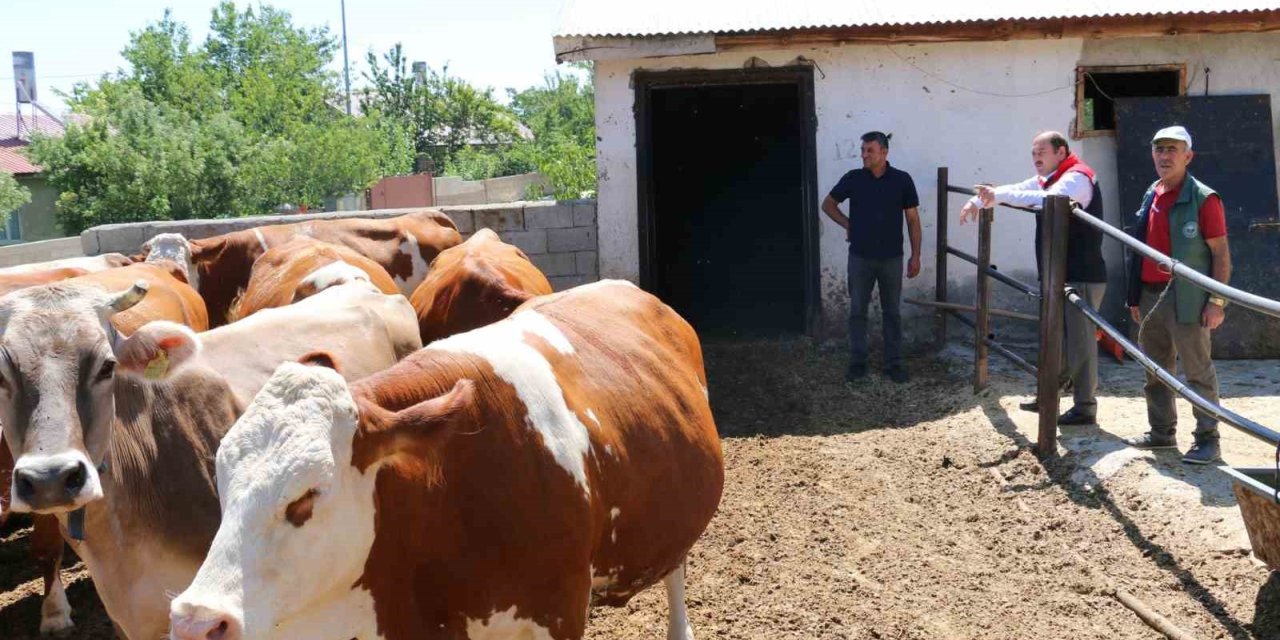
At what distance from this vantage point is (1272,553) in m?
3.98

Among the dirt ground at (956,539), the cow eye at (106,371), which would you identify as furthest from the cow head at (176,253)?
the cow eye at (106,371)

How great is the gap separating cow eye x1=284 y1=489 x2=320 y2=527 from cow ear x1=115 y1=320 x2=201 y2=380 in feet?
5.51

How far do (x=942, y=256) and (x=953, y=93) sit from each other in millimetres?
1452

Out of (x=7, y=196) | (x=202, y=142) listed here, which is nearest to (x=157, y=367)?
(x=202, y=142)

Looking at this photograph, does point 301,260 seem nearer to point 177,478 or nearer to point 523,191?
point 177,478

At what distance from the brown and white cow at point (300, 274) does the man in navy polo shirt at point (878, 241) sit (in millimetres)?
3680

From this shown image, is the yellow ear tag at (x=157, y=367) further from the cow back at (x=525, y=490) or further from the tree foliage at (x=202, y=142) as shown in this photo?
the tree foliage at (x=202, y=142)

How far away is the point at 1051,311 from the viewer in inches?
246

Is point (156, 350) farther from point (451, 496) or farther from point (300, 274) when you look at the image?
point (300, 274)

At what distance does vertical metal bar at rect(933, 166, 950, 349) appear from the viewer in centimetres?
930

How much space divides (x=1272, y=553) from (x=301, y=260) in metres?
5.29

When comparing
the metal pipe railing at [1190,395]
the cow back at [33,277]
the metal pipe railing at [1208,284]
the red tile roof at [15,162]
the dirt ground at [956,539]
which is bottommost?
the dirt ground at [956,539]

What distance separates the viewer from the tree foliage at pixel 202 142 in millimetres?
29219

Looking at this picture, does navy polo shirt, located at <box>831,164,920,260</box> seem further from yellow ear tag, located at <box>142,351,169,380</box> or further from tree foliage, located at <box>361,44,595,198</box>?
tree foliage, located at <box>361,44,595,198</box>
